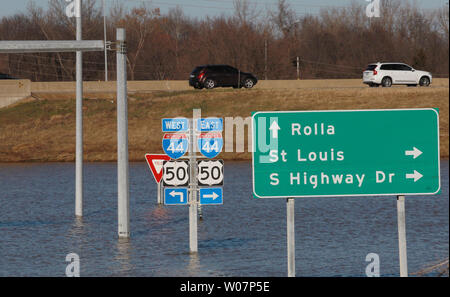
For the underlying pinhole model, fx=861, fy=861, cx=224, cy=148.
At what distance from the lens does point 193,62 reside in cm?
8556

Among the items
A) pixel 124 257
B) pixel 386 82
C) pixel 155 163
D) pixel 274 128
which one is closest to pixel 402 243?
pixel 274 128

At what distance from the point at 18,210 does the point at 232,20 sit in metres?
61.3

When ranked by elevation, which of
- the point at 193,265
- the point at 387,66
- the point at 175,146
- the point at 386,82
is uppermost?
the point at 387,66

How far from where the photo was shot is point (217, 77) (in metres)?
61.0

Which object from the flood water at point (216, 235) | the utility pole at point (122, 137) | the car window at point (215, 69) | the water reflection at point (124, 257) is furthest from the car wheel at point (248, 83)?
the utility pole at point (122, 137)

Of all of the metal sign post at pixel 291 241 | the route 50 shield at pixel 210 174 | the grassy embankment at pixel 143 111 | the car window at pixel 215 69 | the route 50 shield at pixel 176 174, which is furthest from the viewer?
the car window at pixel 215 69

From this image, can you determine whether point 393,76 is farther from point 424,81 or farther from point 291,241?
point 291,241

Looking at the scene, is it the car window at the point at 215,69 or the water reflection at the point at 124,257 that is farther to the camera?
the car window at the point at 215,69

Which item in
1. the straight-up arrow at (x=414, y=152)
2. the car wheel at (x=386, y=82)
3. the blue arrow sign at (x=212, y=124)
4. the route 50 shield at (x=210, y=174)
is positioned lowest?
the route 50 shield at (x=210, y=174)

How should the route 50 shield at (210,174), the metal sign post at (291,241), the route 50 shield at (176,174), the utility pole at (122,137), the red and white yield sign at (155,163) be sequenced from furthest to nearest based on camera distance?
the red and white yield sign at (155,163) → the utility pole at (122,137) → the route 50 shield at (210,174) → the route 50 shield at (176,174) → the metal sign post at (291,241)

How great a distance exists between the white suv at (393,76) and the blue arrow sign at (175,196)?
150 ft

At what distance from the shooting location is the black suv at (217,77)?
60.8 m

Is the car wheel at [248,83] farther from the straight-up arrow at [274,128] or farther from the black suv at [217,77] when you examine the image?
the straight-up arrow at [274,128]

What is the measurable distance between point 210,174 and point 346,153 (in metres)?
5.81
